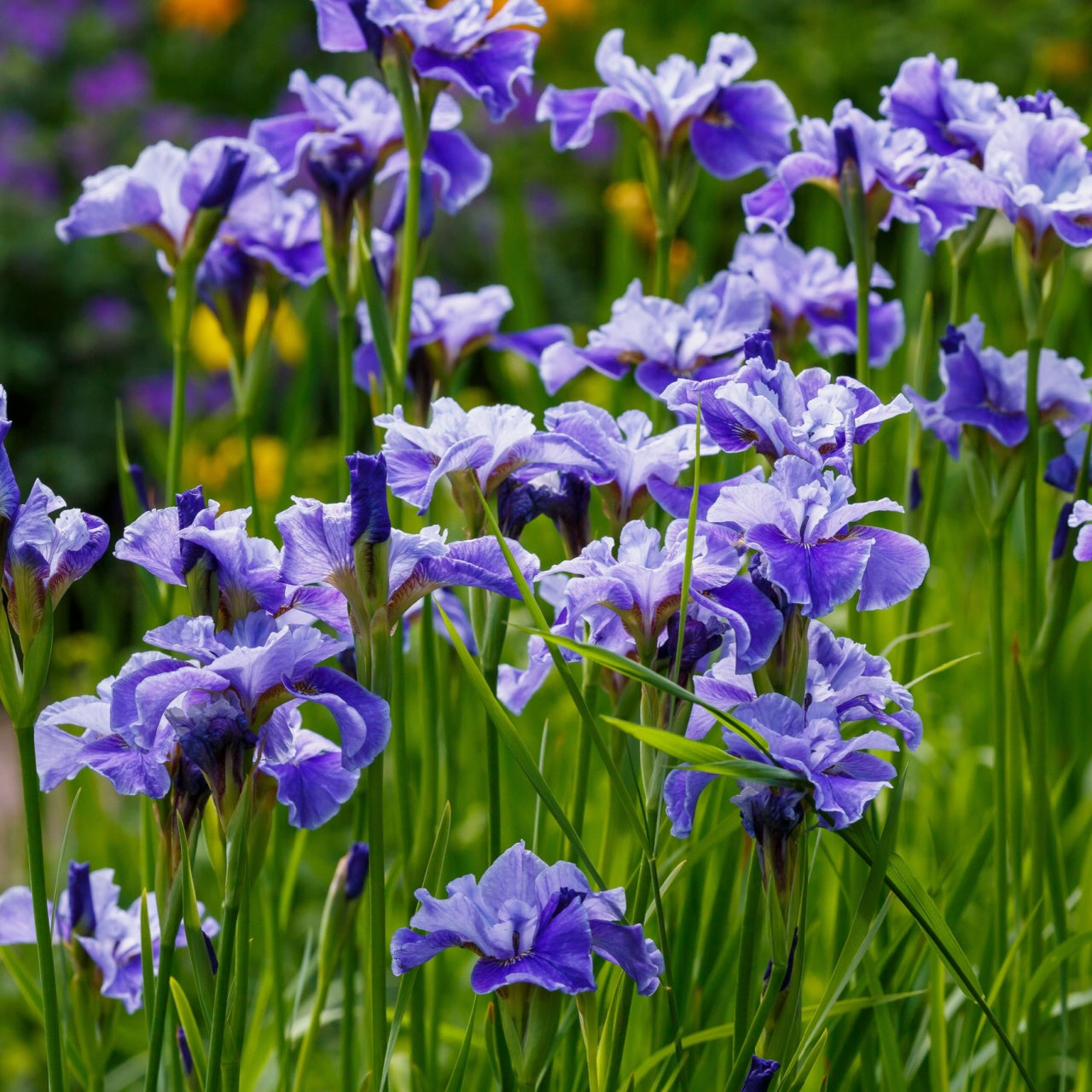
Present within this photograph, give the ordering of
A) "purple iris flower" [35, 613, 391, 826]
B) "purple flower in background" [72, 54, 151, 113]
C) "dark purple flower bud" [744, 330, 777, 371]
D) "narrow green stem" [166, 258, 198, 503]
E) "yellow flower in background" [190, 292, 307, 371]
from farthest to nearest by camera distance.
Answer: "purple flower in background" [72, 54, 151, 113], "yellow flower in background" [190, 292, 307, 371], "narrow green stem" [166, 258, 198, 503], "dark purple flower bud" [744, 330, 777, 371], "purple iris flower" [35, 613, 391, 826]

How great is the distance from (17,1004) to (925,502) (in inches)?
55.6

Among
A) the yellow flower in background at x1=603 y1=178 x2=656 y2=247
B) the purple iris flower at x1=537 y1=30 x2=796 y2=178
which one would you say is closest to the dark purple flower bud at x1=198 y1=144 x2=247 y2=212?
the purple iris flower at x1=537 y1=30 x2=796 y2=178

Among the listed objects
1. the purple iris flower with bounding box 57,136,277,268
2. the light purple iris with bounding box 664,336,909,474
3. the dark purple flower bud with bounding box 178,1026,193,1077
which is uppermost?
the purple iris flower with bounding box 57,136,277,268

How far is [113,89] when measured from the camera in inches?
138

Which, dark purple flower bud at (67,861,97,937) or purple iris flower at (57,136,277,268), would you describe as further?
purple iris flower at (57,136,277,268)

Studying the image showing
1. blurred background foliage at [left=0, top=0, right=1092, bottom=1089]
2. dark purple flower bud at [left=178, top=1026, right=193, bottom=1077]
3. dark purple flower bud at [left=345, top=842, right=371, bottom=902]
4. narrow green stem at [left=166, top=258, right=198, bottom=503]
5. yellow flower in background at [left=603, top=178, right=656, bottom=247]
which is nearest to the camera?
dark purple flower bud at [left=178, top=1026, right=193, bottom=1077]

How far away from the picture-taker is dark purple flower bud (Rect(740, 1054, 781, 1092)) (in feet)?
1.87

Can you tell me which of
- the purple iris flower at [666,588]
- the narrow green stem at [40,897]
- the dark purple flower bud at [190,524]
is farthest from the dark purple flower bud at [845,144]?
the narrow green stem at [40,897]

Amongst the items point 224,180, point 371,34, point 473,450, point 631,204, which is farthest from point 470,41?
point 631,204

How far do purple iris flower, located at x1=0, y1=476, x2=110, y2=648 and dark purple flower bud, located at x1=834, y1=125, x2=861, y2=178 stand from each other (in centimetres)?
59

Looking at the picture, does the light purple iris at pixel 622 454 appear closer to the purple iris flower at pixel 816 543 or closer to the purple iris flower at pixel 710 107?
the purple iris flower at pixel 816 543

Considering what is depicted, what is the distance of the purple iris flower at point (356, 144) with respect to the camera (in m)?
0.99

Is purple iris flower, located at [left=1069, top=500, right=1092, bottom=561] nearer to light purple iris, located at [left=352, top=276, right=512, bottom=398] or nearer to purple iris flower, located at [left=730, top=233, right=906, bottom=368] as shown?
purple iris flower, located at [left=730, top=233, right=906, bottom=368]

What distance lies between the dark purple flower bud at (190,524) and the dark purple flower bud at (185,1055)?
1.05ft
